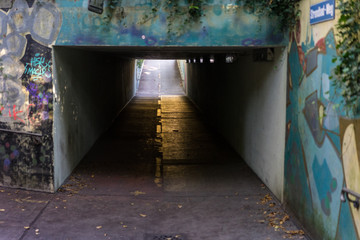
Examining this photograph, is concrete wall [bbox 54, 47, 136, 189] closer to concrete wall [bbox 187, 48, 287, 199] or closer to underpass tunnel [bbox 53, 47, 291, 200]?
underpass tunnel [bbox 53, 47, 291, 200]

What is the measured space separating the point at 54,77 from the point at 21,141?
145 cm

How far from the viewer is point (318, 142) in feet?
18.3

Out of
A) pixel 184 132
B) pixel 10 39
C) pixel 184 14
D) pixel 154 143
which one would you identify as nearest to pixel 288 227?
pixel 184 14

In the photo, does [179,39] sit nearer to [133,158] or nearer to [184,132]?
[133,158]

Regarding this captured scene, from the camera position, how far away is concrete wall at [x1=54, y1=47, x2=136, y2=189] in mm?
7941

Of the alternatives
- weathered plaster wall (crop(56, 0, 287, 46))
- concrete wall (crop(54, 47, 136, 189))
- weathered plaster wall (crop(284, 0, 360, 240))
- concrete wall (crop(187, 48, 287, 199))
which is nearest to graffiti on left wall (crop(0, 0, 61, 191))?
concrete wall (crop(54, 47, 136, 189))

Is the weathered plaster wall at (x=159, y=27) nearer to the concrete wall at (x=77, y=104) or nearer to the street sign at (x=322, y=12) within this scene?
the concrete wall at (x=77, y=104)

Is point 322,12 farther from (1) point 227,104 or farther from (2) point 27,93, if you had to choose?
(1) point 227,104

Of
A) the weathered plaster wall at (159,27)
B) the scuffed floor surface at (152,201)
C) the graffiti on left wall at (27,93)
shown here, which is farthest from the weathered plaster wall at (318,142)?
the graffiti on left wall at (27,93)

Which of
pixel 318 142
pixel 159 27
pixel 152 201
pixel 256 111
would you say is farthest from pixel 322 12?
pixel 152 201

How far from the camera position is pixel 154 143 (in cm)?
1270

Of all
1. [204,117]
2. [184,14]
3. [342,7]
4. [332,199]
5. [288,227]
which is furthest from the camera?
[204,117]

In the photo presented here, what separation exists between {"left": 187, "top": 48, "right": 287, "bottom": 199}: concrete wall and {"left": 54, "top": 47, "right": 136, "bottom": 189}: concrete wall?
167 inches

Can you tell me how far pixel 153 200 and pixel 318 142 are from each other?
140 inches
